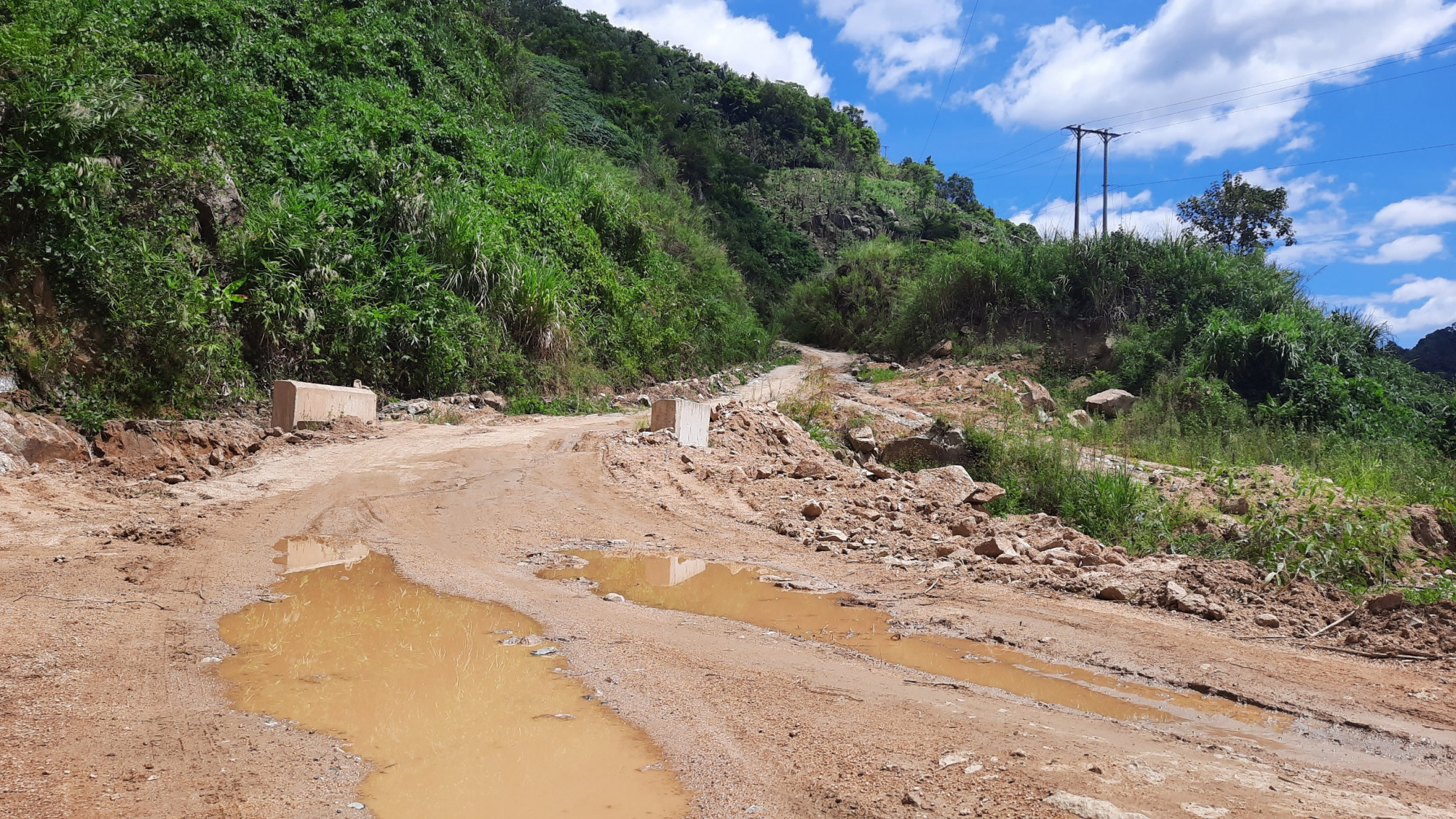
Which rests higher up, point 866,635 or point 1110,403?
point 1110,403

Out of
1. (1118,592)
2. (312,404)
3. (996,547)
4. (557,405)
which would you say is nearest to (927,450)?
(996,547)

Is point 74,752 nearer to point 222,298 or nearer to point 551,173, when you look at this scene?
point 222,298

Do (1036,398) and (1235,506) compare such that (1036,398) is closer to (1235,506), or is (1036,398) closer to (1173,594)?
(1235,506)

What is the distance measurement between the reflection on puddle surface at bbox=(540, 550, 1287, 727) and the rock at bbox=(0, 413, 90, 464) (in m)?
5.34

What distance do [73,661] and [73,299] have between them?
7.52m

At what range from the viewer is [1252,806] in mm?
2703

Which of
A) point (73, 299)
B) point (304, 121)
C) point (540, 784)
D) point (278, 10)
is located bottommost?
point (540, 784)

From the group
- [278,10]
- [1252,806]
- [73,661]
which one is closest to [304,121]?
[278,10]

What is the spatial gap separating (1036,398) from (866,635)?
1420cm

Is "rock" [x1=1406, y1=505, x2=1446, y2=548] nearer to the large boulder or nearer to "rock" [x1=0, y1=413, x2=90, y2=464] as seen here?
the large boulder

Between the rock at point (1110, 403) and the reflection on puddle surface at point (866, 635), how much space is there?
13.6 metres

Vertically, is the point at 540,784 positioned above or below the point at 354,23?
below

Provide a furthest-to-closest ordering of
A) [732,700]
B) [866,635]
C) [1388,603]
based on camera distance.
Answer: [1388,603] < [866,635] < [732,700]

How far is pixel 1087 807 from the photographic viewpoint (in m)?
2.63
